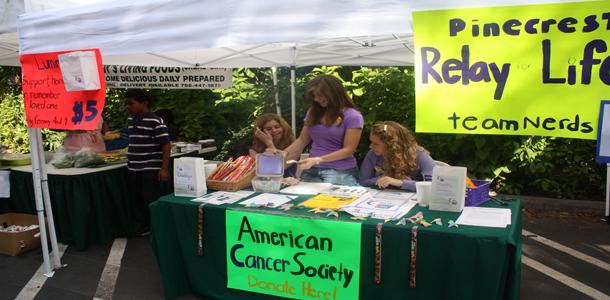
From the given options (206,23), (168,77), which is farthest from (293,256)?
(168,77)

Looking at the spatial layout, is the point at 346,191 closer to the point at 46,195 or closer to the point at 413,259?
the point at 413,259

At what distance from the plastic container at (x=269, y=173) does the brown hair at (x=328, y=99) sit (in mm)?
510

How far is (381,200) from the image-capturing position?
101 inches

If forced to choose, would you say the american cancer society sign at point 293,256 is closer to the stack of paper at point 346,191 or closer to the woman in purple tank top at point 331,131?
the stack of paper at point 346,191

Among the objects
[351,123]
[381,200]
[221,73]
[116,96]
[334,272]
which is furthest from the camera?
[116,96]

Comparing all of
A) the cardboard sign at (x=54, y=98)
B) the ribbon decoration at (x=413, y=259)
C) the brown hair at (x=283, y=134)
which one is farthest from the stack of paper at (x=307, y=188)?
the cardboard sign at (x=54, y=98)

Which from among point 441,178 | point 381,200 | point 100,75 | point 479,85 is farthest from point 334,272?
point 100,75

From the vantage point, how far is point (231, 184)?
2.89m

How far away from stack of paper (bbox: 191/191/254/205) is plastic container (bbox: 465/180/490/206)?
1297mm

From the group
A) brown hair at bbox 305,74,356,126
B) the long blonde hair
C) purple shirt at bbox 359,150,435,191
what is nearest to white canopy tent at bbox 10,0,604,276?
brown hair at bbox 305,74,356,126

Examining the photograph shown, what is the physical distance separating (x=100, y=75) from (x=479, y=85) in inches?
85.2

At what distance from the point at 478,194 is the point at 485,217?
0.28 m

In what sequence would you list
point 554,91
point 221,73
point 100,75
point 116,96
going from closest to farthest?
point 554,91 < point 100,75 < point 221,73 < point 116,96

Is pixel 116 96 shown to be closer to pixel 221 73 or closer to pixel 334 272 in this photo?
pixel 221 73
